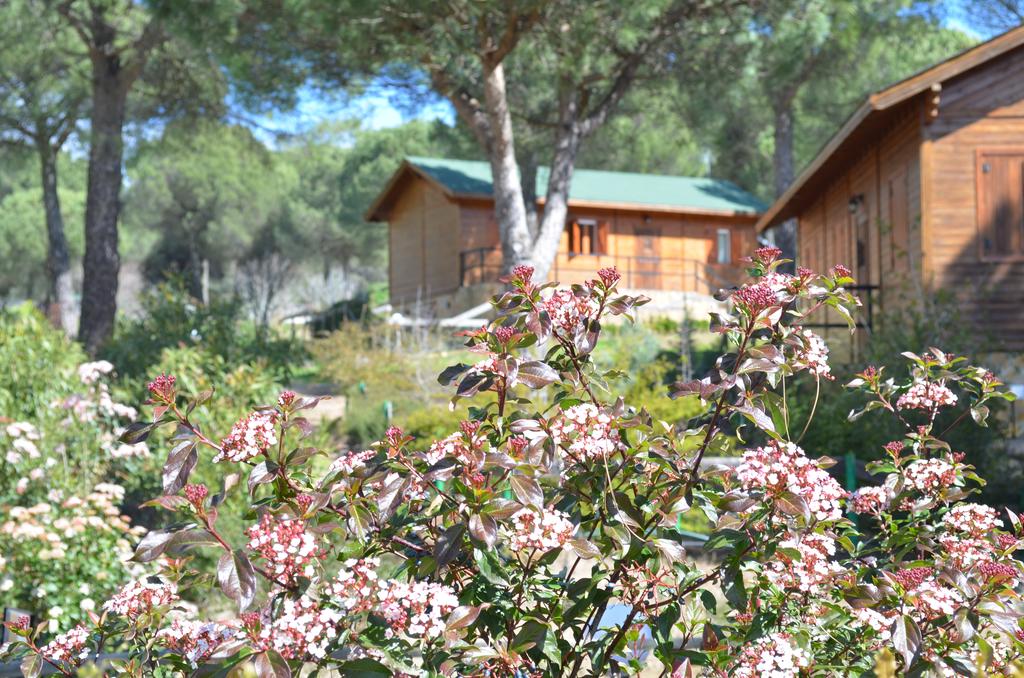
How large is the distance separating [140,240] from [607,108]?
39.2 meters

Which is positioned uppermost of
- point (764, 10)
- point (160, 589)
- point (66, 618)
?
point (764, 10)

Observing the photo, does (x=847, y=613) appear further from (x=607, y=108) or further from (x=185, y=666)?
(x=607, y=108)

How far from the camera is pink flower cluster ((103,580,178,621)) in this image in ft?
8.03

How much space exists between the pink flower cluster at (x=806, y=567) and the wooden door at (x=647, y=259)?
1141 inches

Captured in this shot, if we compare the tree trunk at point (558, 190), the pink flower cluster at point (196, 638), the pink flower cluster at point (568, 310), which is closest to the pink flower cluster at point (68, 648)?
the pink flower cluster at point (196, 638)

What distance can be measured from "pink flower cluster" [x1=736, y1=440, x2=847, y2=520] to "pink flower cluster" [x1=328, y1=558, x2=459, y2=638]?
77 cm

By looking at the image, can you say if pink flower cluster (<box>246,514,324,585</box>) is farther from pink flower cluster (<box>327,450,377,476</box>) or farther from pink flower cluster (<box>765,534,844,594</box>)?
pink flower cluster (<box>765,534,844,594</box>)

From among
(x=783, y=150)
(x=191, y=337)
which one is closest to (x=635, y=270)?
(x=783, y=150)

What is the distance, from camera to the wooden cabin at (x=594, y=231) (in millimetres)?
30734

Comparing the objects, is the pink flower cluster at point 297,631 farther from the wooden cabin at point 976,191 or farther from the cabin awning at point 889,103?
the wooden cabin at point 976,191

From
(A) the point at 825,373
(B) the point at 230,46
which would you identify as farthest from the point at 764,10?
(A) the point at 825,373

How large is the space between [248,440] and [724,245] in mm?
32472

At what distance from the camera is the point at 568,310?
279 centimetres

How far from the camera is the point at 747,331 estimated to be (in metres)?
2.58
